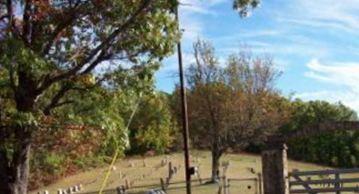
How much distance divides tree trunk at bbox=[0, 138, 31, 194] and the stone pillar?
12.0 meters

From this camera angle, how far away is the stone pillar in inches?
1221

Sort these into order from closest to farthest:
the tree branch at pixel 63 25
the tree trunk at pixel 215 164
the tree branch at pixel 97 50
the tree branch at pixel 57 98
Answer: the tree branch at pixel 63 25 < the tree branch at pixel 97 50 < the tree branch at pixel 57 98 < the tree trunk at pixel 215 164

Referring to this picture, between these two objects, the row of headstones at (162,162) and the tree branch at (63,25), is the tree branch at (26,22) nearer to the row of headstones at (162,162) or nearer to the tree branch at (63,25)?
the tree branch at (63,25)

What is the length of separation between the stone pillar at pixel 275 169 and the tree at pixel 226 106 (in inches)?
1194

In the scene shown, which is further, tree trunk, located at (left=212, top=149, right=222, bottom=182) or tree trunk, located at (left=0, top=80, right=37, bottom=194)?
tree trunk, located at (left=212, top=149, right=222, bottom=182)

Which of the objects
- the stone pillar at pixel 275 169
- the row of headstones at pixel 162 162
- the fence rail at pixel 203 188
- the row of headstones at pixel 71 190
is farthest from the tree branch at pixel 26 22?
the row of headstones at pixel 162 162

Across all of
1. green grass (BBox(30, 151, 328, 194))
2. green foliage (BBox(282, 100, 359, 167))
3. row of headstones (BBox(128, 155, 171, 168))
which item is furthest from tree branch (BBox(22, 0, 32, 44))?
green foliage (BBox(282, 100, 359, 167))

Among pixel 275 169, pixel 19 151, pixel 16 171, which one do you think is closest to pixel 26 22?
pixel 19 151

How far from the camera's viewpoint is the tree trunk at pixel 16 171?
21.4 m

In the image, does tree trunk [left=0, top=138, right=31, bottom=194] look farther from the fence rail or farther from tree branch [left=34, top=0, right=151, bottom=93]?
the fence rail

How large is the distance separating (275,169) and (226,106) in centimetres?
3242

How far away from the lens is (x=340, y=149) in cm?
9600

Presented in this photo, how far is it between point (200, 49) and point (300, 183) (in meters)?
34.6

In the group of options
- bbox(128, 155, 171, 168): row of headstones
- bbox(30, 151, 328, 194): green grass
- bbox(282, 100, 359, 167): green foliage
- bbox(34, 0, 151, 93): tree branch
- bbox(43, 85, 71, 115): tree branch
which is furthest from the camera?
bbox(282, 100, 359, 167): green foliage
